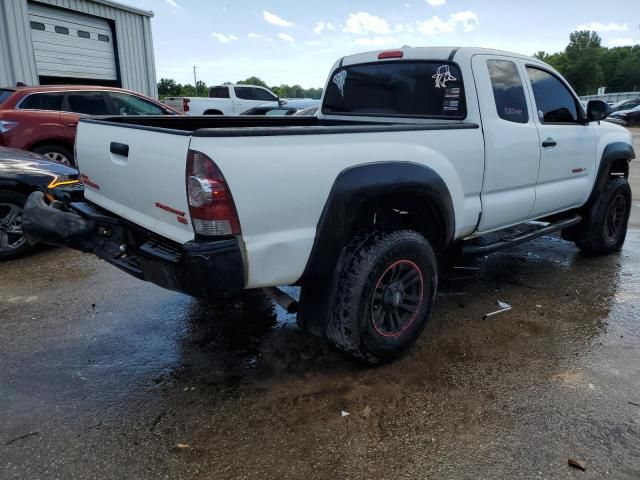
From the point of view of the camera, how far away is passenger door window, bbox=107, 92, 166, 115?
344 inches

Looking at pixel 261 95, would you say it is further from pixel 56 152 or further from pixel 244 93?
pixel 56 152

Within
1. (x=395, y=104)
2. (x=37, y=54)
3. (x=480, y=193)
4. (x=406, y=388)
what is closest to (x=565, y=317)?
(x=480, y=193)

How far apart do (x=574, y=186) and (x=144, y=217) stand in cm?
380

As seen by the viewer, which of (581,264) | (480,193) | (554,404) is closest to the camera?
(554,404)

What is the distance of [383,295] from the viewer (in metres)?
3.05

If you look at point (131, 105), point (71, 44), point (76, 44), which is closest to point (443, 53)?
point (131, 105)

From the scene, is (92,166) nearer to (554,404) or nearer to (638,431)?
(554,404)

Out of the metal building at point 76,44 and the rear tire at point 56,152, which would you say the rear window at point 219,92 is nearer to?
the metal building at point 76,44

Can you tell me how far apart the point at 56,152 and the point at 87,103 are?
119 cm

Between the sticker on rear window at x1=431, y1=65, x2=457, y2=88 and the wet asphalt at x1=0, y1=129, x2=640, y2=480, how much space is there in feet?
5.80

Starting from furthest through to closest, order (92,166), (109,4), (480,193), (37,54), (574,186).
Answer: (109,4) → (37,54) → (574,186) → (480,193) → (92,166)

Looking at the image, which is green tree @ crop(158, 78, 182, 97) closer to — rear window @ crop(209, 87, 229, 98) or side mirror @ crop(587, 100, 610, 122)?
rear window @ crop(209, 87, 229, 98)

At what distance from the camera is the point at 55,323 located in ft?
12.2

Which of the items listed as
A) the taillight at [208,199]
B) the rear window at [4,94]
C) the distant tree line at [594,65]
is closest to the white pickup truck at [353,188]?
the taillight at [208,199]
